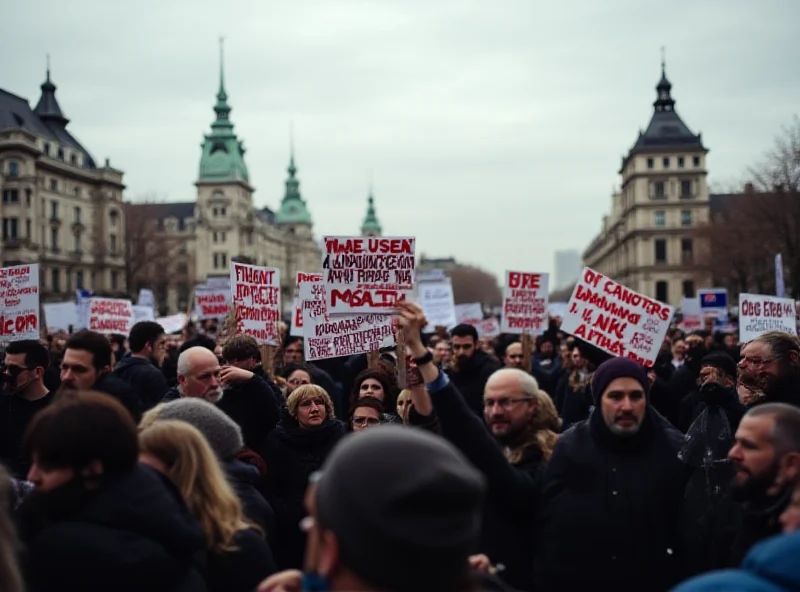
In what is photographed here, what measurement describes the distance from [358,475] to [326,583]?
28 cm

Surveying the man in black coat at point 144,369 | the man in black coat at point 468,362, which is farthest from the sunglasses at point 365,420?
the man in black coat at point 468,362

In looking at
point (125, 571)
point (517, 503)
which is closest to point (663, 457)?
point (517, 503)

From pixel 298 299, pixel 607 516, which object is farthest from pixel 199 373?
pixel 298 299

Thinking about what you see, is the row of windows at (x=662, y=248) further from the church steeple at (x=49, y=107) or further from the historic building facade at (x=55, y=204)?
the church steeple at (x=49, y=107)

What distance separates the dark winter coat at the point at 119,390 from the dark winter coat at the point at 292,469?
0.89 meters

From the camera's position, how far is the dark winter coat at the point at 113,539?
9.51 feet

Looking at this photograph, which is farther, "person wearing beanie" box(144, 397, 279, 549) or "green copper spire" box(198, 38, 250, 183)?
"green copper spire" box(198, 38, 250, 183)

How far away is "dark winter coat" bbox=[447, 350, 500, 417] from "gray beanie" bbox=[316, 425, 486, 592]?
22.7ft

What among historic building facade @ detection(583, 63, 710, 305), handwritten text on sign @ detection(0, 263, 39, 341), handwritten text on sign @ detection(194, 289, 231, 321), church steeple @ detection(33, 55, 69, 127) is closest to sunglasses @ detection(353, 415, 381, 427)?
handwritten text on sign @ detection(0, 263, 39, 341)

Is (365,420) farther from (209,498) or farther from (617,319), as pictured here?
(209,498)

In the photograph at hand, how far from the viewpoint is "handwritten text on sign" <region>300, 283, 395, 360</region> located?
23.2ft

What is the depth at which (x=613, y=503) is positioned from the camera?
165 inches

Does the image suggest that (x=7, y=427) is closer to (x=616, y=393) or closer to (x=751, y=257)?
(x=616, y=393)

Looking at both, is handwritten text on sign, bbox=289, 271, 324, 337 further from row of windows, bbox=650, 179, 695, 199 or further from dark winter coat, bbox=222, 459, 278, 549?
row of windows, bbox=650, 179, 695, 199
